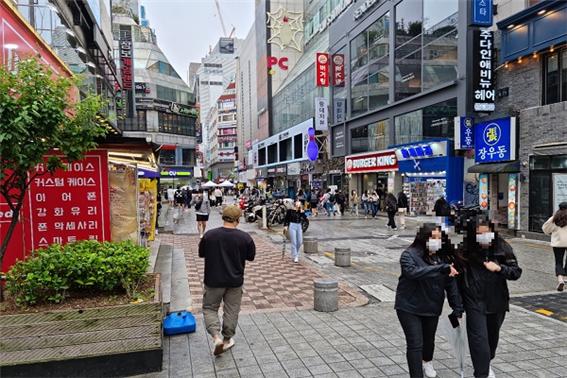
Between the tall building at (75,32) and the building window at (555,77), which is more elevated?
the tall building at (75,32)

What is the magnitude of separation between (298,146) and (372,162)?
1766 centimetres

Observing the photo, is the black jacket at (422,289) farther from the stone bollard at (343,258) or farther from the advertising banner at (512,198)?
the advertising banner at (512,198)

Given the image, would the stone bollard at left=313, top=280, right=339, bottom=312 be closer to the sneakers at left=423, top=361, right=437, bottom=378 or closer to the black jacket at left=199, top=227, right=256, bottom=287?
the black jacket at left=199, top=227, right=256, bottom=287

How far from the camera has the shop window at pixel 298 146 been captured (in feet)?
140

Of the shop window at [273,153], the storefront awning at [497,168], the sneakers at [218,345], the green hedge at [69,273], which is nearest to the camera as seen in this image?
the green hedge at [69,273]

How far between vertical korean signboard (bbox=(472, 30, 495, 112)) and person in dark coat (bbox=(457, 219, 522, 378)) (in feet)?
47.8

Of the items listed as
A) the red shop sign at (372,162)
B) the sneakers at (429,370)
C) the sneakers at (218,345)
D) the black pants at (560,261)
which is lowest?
the sneakers at (429,370)

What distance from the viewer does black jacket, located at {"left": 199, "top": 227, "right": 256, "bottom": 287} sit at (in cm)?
457

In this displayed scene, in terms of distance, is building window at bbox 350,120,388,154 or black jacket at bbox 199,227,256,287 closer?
black jacket at bbox 199,227,256,287

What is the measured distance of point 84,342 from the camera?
405 centimetres

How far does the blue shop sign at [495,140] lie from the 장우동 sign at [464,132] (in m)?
0.28

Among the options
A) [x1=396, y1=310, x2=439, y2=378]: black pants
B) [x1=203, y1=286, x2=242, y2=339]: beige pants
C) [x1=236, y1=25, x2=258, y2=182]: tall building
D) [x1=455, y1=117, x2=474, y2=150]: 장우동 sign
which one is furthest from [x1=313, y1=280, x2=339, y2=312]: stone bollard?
[x1=236, y1=25, x2=258, y2=182]: tall building

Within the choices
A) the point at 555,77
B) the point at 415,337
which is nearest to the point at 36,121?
the point at 415,337

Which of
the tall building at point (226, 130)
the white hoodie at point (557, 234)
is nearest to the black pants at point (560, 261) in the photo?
the white hoodie at point (557, 234)
